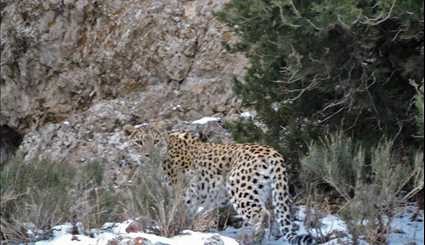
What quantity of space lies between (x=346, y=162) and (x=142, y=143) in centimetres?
258

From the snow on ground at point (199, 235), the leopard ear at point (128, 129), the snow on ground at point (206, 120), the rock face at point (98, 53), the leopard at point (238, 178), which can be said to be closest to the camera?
the snow on ground at point (199, 235)

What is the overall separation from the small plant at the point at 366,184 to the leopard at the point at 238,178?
45cm

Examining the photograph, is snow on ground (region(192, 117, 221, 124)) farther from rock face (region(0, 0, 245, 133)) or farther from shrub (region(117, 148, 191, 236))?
shrub (region(117, 148, 191, 236))

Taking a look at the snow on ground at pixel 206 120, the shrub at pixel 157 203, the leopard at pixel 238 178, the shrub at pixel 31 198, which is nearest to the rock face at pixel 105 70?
the snow on ground at pixel 206 120

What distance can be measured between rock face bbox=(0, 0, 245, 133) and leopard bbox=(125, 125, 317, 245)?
12.3ft

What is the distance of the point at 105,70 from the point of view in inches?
642

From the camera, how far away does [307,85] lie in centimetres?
1123

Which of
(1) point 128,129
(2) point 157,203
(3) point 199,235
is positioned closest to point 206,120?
(1) point 128,129

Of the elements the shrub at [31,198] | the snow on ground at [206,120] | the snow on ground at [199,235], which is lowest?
the snow on ground at [199,235]

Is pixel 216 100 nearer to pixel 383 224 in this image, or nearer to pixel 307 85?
pixel 307 85

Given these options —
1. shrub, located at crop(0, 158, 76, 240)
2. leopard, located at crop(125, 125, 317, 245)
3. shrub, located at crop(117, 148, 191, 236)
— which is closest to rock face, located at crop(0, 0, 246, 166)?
leopard, located at crop(125, 125, 317, 245)

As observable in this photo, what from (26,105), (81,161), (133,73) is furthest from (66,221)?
(26,105)

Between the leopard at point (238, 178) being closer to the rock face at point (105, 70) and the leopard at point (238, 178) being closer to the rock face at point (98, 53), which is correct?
the rock face at point (105, 70)

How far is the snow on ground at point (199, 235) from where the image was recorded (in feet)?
30.1
